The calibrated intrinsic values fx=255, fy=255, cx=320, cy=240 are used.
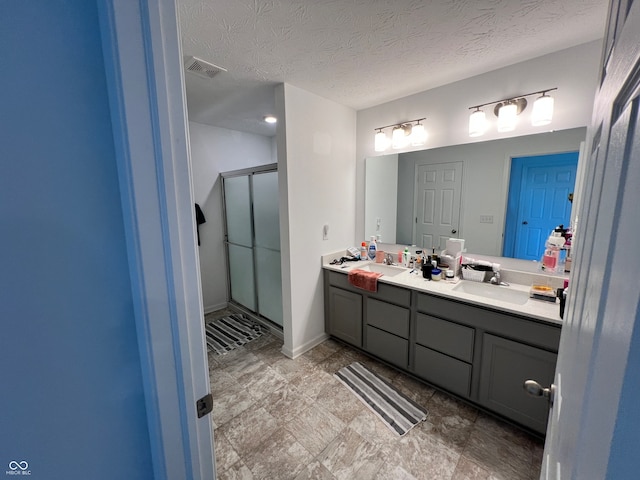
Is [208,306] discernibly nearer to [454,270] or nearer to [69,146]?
[454,270]

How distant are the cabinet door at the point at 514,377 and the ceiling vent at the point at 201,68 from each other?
259cm

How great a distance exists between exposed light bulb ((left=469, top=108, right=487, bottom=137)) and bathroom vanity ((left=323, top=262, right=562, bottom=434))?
3.94 feet

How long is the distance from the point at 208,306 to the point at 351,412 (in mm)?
2394

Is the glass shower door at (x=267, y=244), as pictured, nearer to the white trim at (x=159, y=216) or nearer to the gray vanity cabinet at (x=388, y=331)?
the gray vanity cabinet at (x=388, y=331)

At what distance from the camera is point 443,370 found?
74.4 inches

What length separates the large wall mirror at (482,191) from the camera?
1.76m

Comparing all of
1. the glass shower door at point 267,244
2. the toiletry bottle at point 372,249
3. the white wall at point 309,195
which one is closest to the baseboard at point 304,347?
the white wall at point 309,195

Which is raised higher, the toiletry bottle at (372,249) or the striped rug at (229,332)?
the toiletry bottle at (372,249)

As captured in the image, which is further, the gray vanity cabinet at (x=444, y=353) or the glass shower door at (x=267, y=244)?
the glass shower door at (x=267, y=244)

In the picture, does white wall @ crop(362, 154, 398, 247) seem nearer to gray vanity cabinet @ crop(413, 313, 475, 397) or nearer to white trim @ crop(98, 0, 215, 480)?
gray vanity cabinet @ crop(413, 313, 475, 397)

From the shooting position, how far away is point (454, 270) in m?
2.11

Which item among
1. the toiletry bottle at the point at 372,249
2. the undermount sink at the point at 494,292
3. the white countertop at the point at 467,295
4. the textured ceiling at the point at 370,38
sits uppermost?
the textured ceiling at the point at 370,38

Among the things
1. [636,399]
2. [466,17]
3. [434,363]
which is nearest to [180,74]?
[636,399]

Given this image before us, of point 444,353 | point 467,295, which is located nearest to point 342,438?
point 444,353
